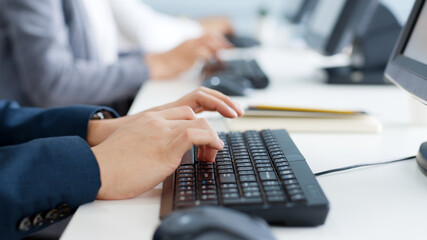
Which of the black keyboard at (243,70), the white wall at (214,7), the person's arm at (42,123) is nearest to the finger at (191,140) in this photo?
the person's arm at (42,123)

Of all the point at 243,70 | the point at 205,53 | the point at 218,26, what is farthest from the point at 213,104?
the point at 218,26

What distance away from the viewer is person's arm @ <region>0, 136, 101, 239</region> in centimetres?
48

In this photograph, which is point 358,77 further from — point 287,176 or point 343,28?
A: point 287,176

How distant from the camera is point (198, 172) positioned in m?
0.53

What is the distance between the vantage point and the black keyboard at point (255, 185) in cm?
44

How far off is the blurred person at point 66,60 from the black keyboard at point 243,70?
60mm

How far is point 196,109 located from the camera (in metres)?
0.75

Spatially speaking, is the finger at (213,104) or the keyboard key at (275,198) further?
the finger at (213,104)

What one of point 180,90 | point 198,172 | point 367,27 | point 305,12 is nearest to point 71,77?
point 180,90

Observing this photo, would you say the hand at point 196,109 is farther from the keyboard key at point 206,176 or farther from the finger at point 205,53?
the finger at point 205,53

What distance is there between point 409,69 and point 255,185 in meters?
0.40

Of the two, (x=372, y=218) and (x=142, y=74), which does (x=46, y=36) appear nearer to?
(x=142, y=74)

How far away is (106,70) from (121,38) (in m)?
1.20

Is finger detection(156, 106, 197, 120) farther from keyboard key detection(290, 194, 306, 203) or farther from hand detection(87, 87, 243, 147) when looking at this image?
keyboard key detection(290, 194, 306, 203)
